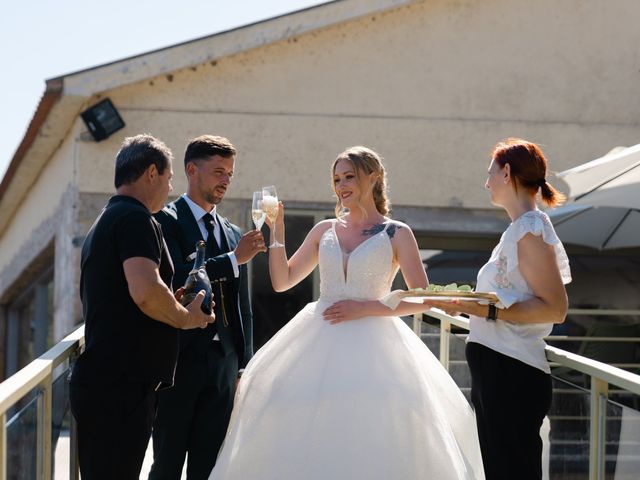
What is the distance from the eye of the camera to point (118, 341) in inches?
132

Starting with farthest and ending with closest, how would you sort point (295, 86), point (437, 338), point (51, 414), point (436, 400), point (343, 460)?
point (295, 86), point (437, 338), point (436, 400), point (343, 460), point (51, 414)

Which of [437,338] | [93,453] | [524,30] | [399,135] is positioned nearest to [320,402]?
[93,453]

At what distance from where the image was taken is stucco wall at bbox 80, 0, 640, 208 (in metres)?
11.0

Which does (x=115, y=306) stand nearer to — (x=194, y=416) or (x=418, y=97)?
(x=194, y=416)

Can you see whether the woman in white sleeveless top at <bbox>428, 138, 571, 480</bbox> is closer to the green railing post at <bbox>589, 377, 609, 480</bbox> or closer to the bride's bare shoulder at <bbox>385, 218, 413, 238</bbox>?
the green railing post at <bbox>589, 377, 609, 480</bbox>

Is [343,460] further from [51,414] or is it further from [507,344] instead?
[51,414]

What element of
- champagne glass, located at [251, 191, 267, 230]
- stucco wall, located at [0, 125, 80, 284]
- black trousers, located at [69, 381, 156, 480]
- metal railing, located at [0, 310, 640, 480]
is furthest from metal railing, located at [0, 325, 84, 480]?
stucco wall, located at [0, 125, 80, 284]

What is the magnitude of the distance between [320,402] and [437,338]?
2495 millimetres

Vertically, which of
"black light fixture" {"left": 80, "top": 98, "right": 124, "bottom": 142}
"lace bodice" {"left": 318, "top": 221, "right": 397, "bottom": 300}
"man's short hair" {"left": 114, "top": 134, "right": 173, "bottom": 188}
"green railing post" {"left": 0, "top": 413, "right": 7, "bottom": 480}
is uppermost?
"black light fixture" {"left": 80, "top": 98, "right": 124, "bottom": 142}

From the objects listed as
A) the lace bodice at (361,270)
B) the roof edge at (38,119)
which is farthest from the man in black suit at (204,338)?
the roof edge at (38,119)

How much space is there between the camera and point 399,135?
36.7 ft

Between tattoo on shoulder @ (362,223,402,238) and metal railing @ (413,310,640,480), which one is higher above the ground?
tattoo on shoulder @ (362,223,402,238)

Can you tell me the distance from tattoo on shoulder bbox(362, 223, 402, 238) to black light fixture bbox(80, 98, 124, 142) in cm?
680

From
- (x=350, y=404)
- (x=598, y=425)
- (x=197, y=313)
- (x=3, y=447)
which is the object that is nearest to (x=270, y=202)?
(x=197, y=313)
